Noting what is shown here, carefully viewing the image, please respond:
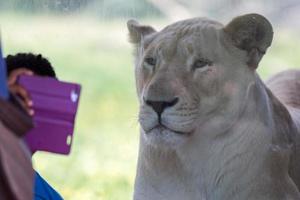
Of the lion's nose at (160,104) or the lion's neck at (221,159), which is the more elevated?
the lion's nose at (160,104)

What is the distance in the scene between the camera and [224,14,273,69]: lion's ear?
110 inches

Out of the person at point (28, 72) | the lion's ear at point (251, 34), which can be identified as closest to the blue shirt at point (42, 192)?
the person at point (28, 72)

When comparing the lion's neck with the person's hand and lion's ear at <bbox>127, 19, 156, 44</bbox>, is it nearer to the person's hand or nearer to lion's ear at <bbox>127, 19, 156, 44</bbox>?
lion's ear at <bbox>127, 19, 156, 44</bbox>

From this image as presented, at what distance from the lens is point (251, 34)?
2.82m

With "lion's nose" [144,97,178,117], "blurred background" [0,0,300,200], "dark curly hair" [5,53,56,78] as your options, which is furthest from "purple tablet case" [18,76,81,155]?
"blurred background" [0,0,300,200]

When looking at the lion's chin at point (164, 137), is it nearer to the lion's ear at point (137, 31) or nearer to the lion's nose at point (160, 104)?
the lion's nose at point (160, 104)

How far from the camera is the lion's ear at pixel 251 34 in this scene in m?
2.80

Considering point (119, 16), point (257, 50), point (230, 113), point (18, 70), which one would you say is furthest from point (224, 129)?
point (119, 16)

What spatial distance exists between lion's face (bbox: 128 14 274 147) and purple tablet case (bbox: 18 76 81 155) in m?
0.46

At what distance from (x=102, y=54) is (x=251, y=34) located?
160 centimetres

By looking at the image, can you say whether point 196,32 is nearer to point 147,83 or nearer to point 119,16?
point 147,83

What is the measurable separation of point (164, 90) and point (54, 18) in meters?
1.05

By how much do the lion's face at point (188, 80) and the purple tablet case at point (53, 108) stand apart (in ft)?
1.52

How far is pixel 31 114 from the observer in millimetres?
2160
